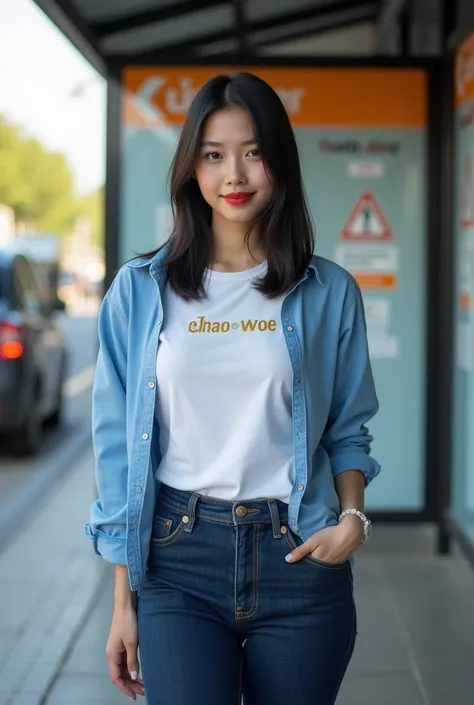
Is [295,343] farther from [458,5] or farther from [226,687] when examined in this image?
[458,5]

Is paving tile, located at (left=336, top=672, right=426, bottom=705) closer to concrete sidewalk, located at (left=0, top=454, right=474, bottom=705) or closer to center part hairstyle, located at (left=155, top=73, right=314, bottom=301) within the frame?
concrete sidewalk, located at (left=0, top=454, right=474, bottom=705)

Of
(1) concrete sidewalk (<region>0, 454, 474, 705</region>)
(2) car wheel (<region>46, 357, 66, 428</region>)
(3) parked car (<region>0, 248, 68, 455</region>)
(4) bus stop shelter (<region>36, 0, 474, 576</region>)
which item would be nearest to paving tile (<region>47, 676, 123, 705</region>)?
(1) concrete sidewalk (<region>0, 454, 474, 705</region>)

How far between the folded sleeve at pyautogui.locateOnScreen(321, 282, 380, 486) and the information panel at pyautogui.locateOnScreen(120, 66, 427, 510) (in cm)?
417

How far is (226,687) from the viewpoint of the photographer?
2.15 m

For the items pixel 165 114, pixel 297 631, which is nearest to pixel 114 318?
pixel 297 631

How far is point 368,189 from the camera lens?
6.54 metres

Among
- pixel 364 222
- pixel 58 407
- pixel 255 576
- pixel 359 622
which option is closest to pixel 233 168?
pixel 255 576

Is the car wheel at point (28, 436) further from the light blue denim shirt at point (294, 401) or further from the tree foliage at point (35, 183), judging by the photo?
the tree foliage at point (35, 183)

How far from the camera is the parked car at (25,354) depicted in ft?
31.7

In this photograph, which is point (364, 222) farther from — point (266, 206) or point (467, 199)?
point (266, 206)

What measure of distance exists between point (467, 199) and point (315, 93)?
113 centimetres

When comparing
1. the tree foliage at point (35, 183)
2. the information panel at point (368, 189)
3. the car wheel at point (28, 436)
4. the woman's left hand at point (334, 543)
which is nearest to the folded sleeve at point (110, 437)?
the woman's left hand at point (334, 543)

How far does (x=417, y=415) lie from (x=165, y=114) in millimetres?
2263

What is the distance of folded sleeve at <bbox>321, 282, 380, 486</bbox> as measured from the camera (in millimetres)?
2352
